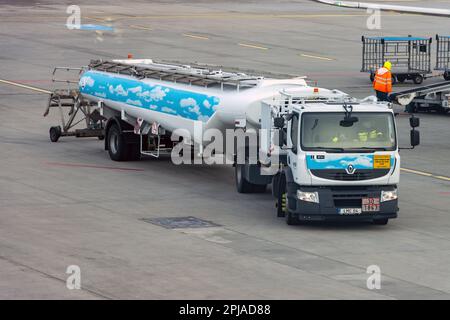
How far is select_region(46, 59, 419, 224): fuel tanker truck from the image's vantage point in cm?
3250

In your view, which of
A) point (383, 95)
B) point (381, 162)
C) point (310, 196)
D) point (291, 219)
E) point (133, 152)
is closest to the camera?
point (310, 196)

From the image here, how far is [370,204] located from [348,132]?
1965 mm

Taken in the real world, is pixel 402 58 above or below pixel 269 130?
above

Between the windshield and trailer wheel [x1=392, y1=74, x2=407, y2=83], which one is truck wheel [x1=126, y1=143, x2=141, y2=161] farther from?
trailer wheel [x1=392, y1=74, x2=407, y2=83]

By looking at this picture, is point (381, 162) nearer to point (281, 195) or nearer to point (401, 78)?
point (281, 195)

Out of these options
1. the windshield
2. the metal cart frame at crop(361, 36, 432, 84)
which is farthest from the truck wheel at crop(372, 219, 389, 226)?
the metal cart frame at crop(361, 36, 432, 84)

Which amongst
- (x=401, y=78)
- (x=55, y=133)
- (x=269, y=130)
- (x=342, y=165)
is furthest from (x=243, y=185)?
(x=401, y=78)

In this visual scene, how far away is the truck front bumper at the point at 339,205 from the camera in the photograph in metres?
32.4

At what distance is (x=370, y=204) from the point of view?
107ft

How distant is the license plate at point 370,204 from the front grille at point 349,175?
56 centimetres

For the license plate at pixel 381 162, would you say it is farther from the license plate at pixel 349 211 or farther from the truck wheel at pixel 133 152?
the truck wheel at pixel 133 152

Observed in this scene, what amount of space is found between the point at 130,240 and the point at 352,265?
18.9ft

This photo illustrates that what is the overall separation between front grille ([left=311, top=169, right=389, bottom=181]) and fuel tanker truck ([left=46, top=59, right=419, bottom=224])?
0.03 meters

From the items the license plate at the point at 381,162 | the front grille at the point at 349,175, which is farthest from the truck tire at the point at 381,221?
the license plate at the point at 381,162
